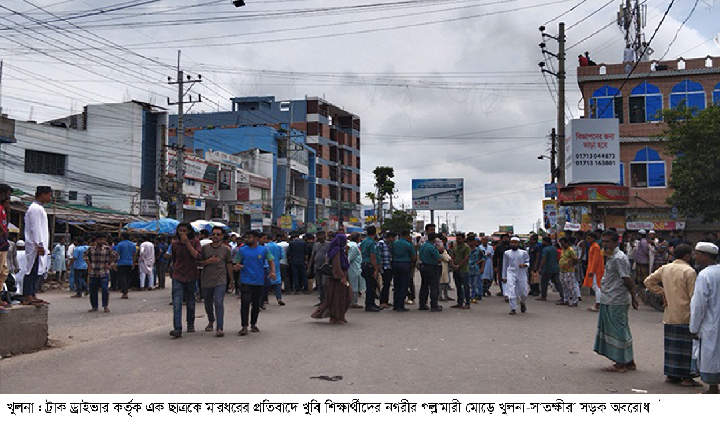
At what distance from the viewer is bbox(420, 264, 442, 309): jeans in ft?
44.4

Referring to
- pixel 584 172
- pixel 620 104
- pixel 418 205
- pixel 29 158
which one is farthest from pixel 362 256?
pixel 418 205

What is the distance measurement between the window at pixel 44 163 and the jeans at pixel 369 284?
2681 centimetres

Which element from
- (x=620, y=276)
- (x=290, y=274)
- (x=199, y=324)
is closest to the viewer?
(x=620, y=276)

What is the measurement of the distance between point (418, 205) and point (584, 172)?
32836mm

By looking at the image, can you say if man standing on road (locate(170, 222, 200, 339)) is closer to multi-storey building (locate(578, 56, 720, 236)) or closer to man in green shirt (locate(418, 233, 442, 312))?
man in green shirt (locate(418, 233, 442, 312))

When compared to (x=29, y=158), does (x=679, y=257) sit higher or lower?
lower

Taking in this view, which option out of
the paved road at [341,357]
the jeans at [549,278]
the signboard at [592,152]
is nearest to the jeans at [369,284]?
the paved road at [341,357]

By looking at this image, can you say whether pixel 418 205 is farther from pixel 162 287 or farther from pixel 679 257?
pixel 679 257

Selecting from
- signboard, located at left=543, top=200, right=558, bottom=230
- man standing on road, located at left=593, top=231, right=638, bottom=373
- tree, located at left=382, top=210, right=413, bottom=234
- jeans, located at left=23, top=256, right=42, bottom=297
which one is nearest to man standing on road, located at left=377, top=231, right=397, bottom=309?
man standing on road, located at left=593, top=231, right=638, bottom=373

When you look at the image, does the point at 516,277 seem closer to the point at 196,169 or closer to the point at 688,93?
the point at 688,93

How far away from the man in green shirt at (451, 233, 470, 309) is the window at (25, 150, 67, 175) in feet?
91.6

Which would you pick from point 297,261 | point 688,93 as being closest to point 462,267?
point 297,261

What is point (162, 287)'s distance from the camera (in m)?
21.2

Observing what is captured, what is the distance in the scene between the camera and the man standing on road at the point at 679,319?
6375mm
